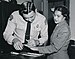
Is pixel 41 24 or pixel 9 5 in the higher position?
pixel 9 5

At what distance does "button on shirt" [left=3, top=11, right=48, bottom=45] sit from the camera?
1333 millimetres

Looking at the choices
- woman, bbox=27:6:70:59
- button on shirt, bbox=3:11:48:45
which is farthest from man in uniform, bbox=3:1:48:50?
woman, bbox=27:6:70:59

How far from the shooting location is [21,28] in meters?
1.35

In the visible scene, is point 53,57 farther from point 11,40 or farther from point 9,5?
point 9,5

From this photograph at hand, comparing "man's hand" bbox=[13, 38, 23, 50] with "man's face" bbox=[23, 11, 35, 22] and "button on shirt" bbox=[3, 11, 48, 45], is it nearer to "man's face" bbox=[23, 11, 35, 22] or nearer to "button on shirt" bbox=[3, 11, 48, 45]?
"button on shirt" bbox=[3, 11, 48, 45]

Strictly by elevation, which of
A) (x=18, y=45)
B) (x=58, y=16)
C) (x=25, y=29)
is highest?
(x=58, y=16)

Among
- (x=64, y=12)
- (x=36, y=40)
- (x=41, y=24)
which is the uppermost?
(x=64, y=12)

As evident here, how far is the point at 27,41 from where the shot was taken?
4.40 ft

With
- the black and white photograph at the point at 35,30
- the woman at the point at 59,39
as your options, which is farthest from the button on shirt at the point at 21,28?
the woman at the point at 59,39

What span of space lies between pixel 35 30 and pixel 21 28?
4.7 inches

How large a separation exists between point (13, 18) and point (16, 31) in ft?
0.37

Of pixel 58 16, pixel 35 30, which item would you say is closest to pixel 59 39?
pixel 58 16

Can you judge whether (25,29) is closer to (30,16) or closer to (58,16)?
(30,16)

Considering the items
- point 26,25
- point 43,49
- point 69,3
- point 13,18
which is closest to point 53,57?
point 43,49
